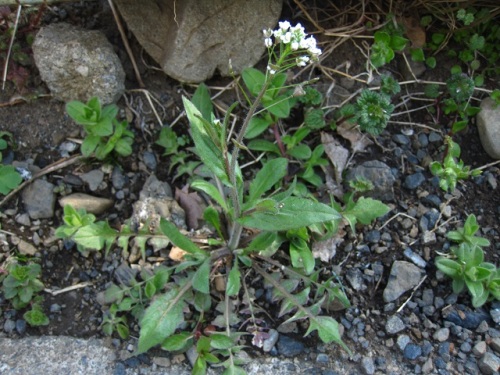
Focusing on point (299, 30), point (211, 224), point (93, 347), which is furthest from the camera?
point (211, 224)

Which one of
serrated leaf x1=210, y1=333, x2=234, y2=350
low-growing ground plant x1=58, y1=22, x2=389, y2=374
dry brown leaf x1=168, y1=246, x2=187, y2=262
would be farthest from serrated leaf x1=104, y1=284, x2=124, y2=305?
serrated leaf x1=210, y1=333, x2=234, y2=350

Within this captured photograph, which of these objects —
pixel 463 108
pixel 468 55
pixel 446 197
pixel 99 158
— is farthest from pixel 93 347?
pixel 468 55

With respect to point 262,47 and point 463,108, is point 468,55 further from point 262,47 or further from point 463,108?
point 262,47

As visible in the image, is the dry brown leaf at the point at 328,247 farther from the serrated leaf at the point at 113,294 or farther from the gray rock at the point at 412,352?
the serrated leaf at the point at 113,294

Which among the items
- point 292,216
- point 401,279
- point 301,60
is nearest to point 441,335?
point 401,279

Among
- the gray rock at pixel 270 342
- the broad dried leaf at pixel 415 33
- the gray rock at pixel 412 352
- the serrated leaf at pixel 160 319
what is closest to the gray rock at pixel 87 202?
the serrated leaf at pixel 160 319

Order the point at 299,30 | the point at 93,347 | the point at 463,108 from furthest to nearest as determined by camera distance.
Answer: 1. the point at 463,108
2. the point at 93,347
3. the point at 299,30

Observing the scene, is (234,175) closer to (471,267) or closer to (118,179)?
(118,179)
